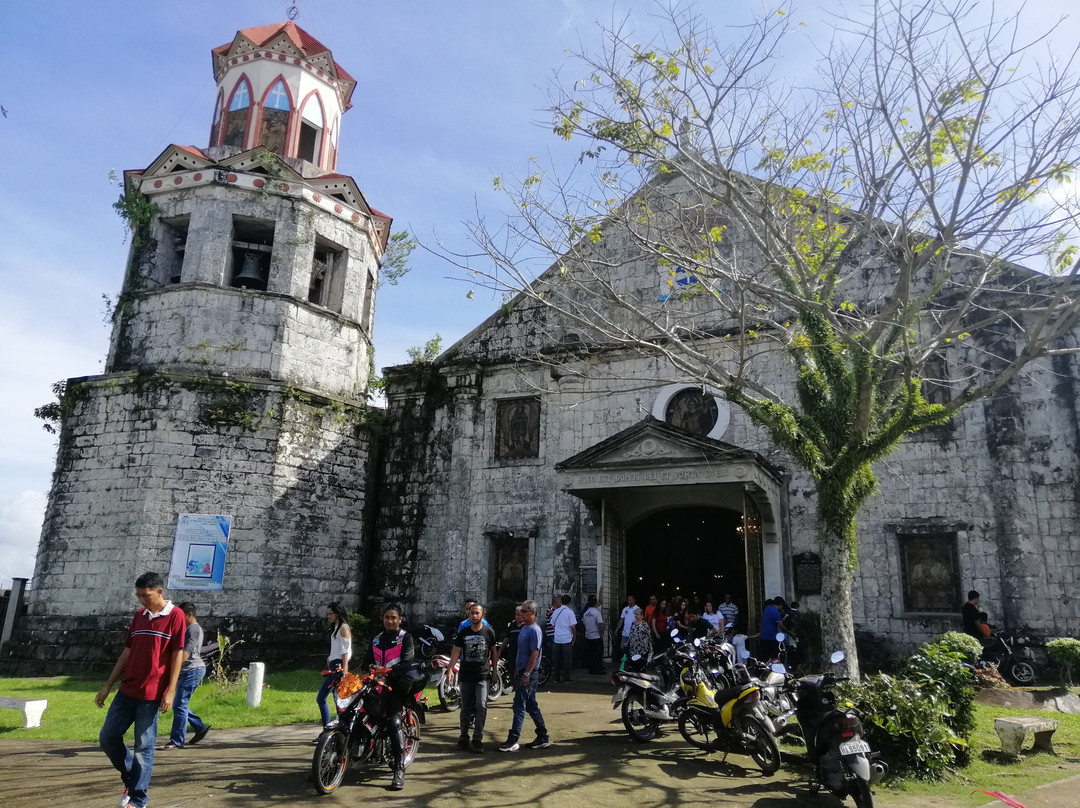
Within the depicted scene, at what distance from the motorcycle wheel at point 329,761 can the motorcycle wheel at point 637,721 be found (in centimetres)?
316

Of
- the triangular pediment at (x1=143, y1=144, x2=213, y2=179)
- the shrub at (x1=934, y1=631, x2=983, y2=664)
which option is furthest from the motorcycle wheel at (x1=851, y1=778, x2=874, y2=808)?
the triangular pediment at (x1=143, y1=144, x2=213, y2=179)

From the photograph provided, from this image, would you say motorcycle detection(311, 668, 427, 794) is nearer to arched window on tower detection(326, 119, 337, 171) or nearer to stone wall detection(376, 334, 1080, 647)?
stone wall detection(376, 334, 1080, 647)

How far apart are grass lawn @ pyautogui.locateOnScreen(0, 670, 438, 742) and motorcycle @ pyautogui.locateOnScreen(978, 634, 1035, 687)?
8.42m

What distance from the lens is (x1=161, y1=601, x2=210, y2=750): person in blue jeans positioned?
26.5 feet

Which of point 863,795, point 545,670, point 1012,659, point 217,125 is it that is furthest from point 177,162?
point 1012,659

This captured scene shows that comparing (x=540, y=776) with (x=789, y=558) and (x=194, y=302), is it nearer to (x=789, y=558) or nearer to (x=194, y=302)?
(x=789, y=558)

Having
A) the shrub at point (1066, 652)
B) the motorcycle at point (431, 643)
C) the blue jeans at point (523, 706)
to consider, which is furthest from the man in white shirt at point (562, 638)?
the shrub at point (1066, 652)

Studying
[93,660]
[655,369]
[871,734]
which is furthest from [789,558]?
[93,660]

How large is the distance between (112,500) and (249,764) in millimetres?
9385

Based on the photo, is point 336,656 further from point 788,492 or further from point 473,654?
point 788,492

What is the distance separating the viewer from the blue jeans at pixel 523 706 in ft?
25.7

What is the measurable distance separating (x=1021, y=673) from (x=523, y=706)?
8331mm

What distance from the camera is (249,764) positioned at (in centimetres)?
725

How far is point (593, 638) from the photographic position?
44.0 ft
